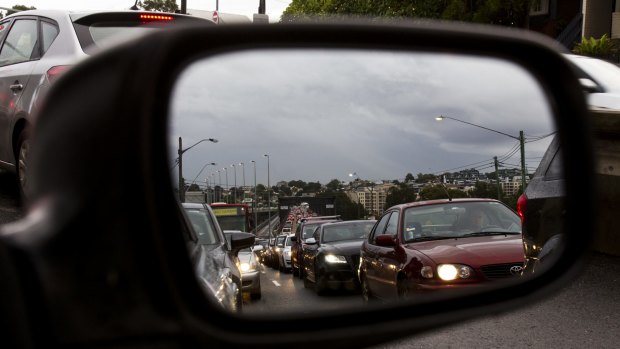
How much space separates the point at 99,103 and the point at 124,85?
5 centimetres

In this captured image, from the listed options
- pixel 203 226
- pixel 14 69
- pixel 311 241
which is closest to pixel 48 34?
pixel 14 69

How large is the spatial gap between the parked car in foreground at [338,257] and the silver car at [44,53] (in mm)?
2655

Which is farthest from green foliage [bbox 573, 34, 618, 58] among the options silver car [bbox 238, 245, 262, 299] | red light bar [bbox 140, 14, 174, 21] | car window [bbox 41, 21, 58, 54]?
silver car [bbox 238, 245, 262, 299]

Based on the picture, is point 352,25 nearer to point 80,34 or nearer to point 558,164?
point 558,164

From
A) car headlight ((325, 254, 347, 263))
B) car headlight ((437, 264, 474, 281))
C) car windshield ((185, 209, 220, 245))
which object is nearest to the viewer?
car windshield ((185, 209, 220, 245))

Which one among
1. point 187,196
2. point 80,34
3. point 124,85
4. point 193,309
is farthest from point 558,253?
point 80,34

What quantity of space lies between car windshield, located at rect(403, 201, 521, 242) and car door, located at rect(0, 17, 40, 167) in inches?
123

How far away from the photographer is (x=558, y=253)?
1684 mm

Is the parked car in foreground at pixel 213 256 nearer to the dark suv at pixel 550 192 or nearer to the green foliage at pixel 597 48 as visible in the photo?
the dark suv at pixel 550 192

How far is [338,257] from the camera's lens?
8.94 feet

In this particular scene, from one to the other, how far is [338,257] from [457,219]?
1.73ft

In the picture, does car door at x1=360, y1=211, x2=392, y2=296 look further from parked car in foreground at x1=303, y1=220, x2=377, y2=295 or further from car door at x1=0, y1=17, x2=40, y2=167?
car door at x1=0, y1=17, x2=40, y2=167

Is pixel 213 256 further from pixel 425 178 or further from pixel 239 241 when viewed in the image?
pixel 239 241

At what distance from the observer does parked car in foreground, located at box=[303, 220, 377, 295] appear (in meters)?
1.94
